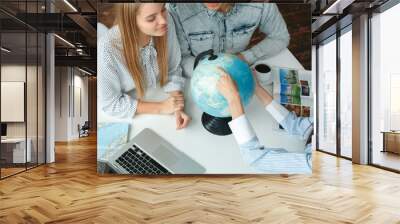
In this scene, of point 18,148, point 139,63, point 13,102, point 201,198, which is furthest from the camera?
point 18,148

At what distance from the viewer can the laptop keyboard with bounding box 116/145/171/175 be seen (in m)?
6.39

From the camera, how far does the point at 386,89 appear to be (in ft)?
24.7

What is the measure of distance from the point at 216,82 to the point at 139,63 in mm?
1326

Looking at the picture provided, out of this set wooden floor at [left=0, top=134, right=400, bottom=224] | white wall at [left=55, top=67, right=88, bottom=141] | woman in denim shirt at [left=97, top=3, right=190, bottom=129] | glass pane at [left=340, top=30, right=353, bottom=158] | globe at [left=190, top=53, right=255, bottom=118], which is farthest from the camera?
white wall at [left=55, top=67, right=88, bottom=141]

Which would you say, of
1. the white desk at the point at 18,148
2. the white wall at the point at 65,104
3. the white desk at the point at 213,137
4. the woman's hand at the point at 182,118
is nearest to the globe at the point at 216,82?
the white desk at the point at 213,137

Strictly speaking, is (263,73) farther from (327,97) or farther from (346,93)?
(327,97)

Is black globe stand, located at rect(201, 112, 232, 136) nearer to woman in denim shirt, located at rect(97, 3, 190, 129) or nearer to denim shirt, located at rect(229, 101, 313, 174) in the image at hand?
denim shirt, located at rect(229, 101, 313, 174)

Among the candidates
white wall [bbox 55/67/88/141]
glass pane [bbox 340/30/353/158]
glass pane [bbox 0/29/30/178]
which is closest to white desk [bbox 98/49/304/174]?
glass pane [bbox 0/29/30/178]

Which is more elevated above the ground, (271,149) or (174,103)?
(174,103)

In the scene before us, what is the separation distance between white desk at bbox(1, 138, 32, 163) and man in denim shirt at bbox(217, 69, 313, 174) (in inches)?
153

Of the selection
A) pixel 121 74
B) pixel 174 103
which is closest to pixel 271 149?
pixel 174 103

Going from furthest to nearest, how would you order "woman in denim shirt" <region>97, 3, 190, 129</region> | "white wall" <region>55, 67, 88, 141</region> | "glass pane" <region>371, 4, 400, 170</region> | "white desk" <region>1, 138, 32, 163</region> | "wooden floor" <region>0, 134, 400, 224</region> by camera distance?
"white wall" <region>55, 67, 88, 141</region>
"glass pane" <region>371, 4, 400, 170</region>
"white desk" <region>1, 138, 32, 163</region>
"woman in denim shirt" <region>97, 3, 190, 129</region>
"wooden floor" <region>0, 134, 400, 224</region>

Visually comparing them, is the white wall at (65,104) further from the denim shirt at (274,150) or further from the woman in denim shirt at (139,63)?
the denim shirt at (274,150)

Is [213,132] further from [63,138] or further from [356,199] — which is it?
[63,138]
